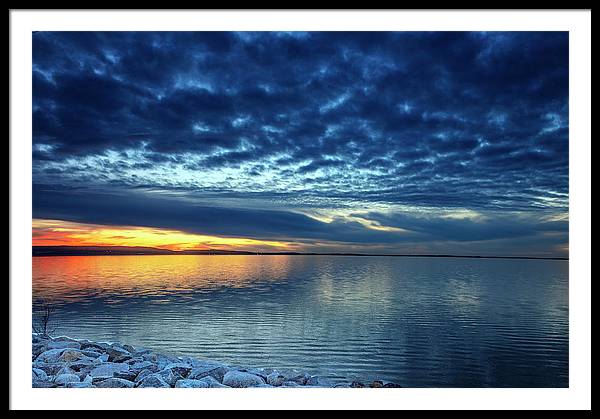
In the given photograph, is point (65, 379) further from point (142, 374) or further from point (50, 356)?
point (50, 356)

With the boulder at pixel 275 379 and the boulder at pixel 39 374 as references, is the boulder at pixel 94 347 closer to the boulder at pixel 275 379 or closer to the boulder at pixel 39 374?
the boulder at pixel 39 374

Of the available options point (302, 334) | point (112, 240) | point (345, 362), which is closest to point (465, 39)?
point (345, 362)

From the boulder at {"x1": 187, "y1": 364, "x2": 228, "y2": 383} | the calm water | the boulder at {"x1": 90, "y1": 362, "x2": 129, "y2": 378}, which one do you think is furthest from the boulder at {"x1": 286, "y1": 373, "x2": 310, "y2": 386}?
the boulder at {"x1": 90, "y1": 362, "x2": 129, "y2": 378}

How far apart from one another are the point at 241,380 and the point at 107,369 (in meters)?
1.01

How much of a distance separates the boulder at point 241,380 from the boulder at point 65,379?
3.27ft

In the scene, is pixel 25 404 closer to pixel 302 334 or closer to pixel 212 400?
pixel 212 400

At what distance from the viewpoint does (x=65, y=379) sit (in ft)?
9.87

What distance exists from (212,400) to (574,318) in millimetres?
1871

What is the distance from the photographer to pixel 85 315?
7.34 metres

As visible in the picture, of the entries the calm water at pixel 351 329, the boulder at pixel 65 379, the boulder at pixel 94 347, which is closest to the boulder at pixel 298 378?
the calm water at pixel 351 329

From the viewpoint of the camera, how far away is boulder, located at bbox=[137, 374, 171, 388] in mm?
2928

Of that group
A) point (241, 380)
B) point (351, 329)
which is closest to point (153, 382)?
point (241, 380)

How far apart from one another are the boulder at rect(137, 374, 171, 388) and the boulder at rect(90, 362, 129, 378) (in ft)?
1.19

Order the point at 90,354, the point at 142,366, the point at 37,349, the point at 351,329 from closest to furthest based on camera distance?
the point at 142,366 → the point at 90,354 → the point at 37,349 → the point at 351,329
